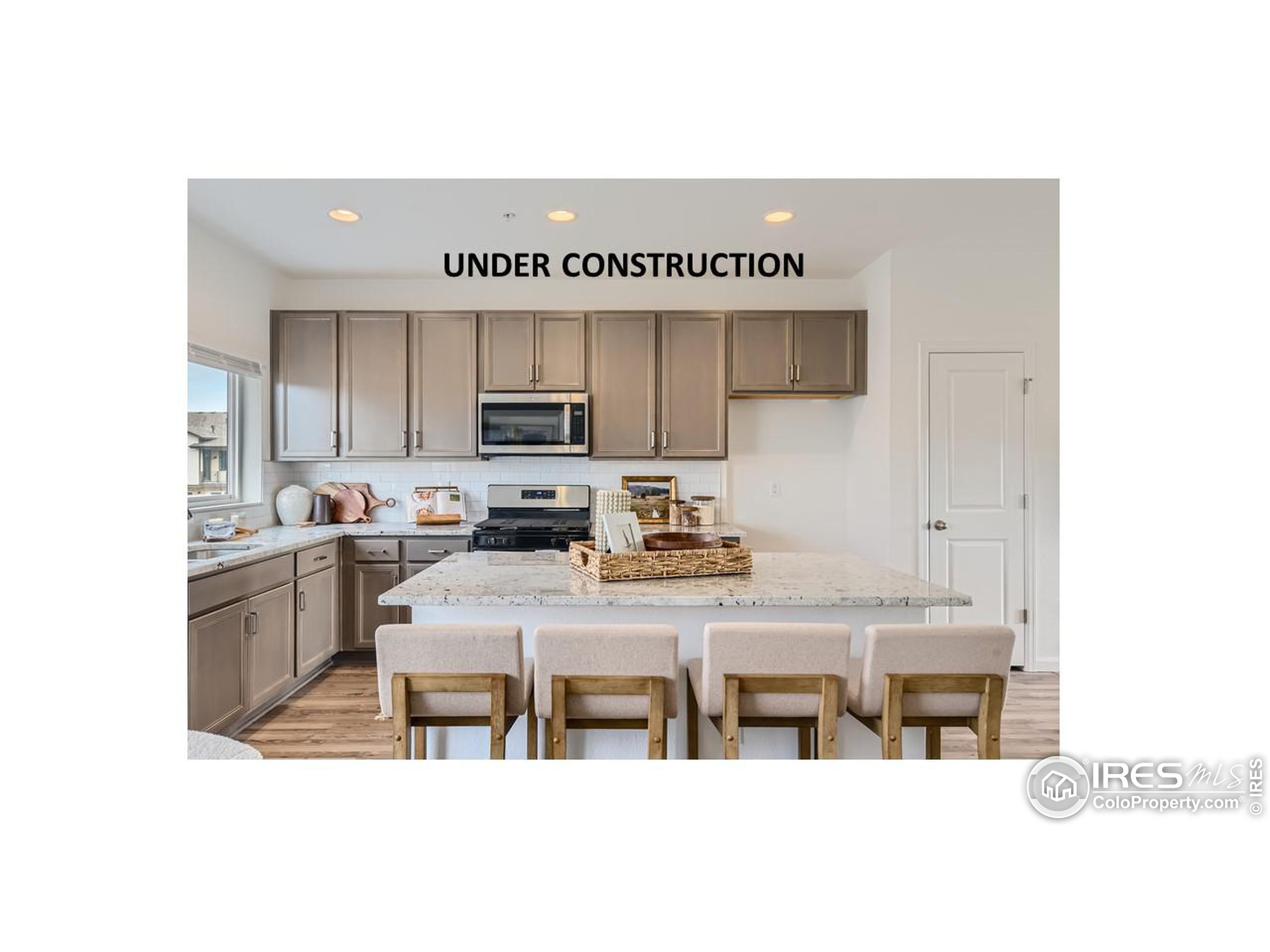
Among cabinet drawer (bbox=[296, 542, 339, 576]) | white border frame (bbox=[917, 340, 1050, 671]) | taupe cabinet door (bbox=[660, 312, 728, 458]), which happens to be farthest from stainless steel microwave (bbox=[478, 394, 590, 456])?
white border frame (bbox=[917, 340, 1050, 671])

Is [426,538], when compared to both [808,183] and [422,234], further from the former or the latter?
[808,183]

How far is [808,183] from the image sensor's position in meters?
3.17

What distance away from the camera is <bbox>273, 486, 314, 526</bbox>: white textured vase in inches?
179

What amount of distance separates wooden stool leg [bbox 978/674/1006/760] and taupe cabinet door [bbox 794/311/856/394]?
9.43 ft

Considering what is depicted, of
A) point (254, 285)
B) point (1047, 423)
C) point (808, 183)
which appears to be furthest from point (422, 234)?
point (1047, 423)

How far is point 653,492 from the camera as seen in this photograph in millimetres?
4762

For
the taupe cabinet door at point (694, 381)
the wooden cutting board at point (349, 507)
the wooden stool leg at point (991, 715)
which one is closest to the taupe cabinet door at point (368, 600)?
the wooden cutting board at point (349, 507)

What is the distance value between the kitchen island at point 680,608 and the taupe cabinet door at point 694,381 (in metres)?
2.19

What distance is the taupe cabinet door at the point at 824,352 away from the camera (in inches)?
177

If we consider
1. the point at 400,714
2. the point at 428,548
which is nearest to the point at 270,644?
the point at 428,548

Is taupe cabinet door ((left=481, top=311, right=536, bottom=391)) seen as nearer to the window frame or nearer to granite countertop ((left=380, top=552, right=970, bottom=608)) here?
the window frame

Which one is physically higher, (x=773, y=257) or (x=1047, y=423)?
(x=773, y=257)

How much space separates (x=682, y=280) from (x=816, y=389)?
1105 millimetres

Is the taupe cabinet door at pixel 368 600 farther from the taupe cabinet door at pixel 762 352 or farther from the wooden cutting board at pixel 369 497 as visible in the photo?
the taupe cabinet door at pixel 762 352
